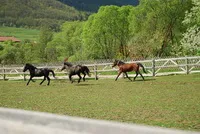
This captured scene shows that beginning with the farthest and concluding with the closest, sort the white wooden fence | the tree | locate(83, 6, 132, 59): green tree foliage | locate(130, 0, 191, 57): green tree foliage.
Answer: the tree
locate(83, 6, 132, 59): green tree foliage
locate(130, 0, 191, 57): green tree foliage
the white wooden fence

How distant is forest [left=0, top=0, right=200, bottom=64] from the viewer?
45.5m

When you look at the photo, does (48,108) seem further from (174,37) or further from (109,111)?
(174,37)

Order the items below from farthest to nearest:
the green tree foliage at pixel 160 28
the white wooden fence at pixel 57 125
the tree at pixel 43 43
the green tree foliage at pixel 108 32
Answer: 1. the tree at pixel 43 43
2. the green tree foliage at pixel 108 32
3. the green tree foliage at pixel 160 28
4. the white wooden fence at pixel 57 125

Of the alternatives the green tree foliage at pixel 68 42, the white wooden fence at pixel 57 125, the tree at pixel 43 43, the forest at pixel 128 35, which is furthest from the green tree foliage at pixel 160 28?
the tree at pixel 43 43

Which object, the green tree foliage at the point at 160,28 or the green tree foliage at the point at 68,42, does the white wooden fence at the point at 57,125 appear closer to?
the green tree foliage at the point at 160,28

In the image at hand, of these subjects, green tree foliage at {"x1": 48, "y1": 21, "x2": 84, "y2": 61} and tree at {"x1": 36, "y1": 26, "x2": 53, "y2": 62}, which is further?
tree at {"x1": 36, "y1": 26, "x2": 53, "y2": 62}

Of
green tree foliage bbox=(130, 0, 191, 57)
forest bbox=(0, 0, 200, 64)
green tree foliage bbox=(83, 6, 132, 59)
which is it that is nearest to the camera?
forest bbox=(0, 0, 200, 64)

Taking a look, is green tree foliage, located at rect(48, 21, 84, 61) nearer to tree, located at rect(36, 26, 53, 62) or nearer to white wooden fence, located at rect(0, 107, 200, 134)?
tree, located at rect(36, 26, 53, 62)


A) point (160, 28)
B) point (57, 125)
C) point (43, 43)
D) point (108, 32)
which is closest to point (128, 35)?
point (108, 32)

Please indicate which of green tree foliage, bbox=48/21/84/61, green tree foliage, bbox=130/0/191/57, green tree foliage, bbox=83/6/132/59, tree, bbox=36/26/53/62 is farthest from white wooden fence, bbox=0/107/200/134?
tree, bbox=36/26/53/62

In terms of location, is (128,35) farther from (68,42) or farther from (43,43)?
(43,43)

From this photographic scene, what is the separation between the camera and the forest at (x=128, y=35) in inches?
1791

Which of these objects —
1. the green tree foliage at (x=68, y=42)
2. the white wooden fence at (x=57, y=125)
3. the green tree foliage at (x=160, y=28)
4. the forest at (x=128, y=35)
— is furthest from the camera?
the green tree foliage at (x=68, y=42)

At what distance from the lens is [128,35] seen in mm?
69875
